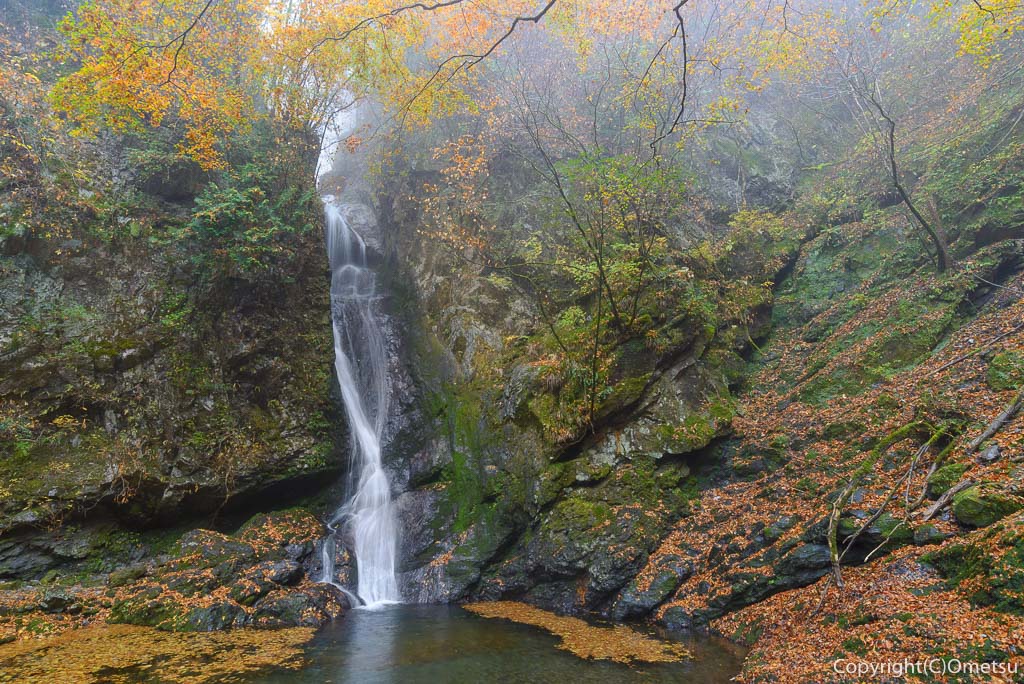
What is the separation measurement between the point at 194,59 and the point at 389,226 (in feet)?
26.1

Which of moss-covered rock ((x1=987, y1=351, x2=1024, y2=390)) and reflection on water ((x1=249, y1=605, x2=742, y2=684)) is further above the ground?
moss-covered rock ((x1=987, y1=351, x2=1024, y2=390))

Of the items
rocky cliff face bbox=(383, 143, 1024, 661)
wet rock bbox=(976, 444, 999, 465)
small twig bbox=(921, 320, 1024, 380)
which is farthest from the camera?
small twig bbox=(921, 320, 1024, 380)

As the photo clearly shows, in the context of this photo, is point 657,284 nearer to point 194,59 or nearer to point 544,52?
point 544,52

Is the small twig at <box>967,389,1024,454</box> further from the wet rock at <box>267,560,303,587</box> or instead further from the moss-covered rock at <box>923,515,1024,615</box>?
the wet rock at <box>267,560,303,587</box>

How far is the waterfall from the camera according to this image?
10.9m

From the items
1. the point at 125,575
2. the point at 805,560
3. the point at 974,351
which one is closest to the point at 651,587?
the point at 805,560

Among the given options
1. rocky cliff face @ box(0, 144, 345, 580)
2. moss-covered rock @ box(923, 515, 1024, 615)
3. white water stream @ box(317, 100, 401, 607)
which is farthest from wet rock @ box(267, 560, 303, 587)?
moss-covered rock @ box(923, 515, 1024, 615)

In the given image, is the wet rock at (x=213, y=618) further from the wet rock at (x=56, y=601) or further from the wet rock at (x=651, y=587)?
the wet rock at (x=651, y=587)

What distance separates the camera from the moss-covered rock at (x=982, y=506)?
546cm

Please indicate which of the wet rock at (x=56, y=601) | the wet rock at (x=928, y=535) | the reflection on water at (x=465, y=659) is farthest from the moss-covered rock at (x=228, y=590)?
the wet rock at (x=928, y=535)

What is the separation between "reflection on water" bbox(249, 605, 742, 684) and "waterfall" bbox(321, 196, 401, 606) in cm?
230

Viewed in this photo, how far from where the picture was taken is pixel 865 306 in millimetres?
12094

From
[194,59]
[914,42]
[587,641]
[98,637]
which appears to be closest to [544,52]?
[194,59]

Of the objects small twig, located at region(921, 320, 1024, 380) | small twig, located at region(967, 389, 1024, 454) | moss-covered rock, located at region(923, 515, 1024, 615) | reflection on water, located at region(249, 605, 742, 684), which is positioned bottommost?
reflection on water, located at region(249, 605, 742, 684)
